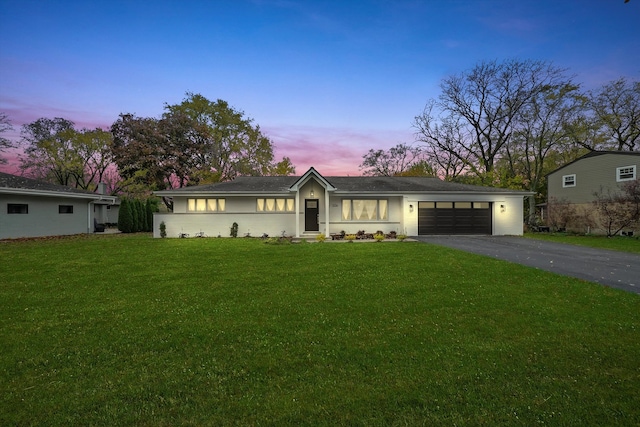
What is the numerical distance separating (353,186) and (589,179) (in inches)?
741

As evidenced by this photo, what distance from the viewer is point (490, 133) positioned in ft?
99.8

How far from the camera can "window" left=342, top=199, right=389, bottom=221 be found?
1839 centimetres

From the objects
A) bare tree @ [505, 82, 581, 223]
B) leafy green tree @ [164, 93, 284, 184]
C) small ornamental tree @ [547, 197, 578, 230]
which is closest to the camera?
small ornamental tree @ [547, 197, 578, 230]

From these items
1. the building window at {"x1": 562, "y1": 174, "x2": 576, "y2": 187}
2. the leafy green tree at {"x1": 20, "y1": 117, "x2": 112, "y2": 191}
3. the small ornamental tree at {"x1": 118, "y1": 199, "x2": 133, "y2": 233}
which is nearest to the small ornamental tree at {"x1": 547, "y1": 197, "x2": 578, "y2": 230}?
the building window at {"x1": 562, "y1": 174, "x2": 576, "y2": 187}

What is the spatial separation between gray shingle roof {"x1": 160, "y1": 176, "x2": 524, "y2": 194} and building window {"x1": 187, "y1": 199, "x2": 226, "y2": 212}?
0.80 meters

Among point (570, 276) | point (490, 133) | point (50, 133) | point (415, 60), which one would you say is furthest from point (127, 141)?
point (490, 133)

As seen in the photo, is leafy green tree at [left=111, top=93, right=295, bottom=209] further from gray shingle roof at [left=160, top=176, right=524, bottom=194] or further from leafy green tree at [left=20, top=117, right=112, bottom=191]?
gray shingle roof at [left=160, top=176, right=524, bottom=194]

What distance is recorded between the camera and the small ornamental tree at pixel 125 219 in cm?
2273

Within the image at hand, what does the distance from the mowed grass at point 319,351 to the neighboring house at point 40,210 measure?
578 inches

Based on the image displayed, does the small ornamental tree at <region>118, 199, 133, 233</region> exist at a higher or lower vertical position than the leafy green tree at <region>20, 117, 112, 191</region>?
lower

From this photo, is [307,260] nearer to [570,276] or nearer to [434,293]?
[434,293]

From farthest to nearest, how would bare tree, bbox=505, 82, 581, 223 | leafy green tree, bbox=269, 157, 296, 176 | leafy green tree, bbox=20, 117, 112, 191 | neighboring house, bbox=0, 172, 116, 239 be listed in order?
leafy green tree, bbox=269, 157, 296, 176
leafy green tree, bbox=20, 117, 112, 191
bare tree, bbox=505, 82, 581, 223
neighboring house, bbox=0, 172, 116, 239

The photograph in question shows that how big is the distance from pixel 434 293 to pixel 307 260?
4927 mm

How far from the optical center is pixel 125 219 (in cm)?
2278
